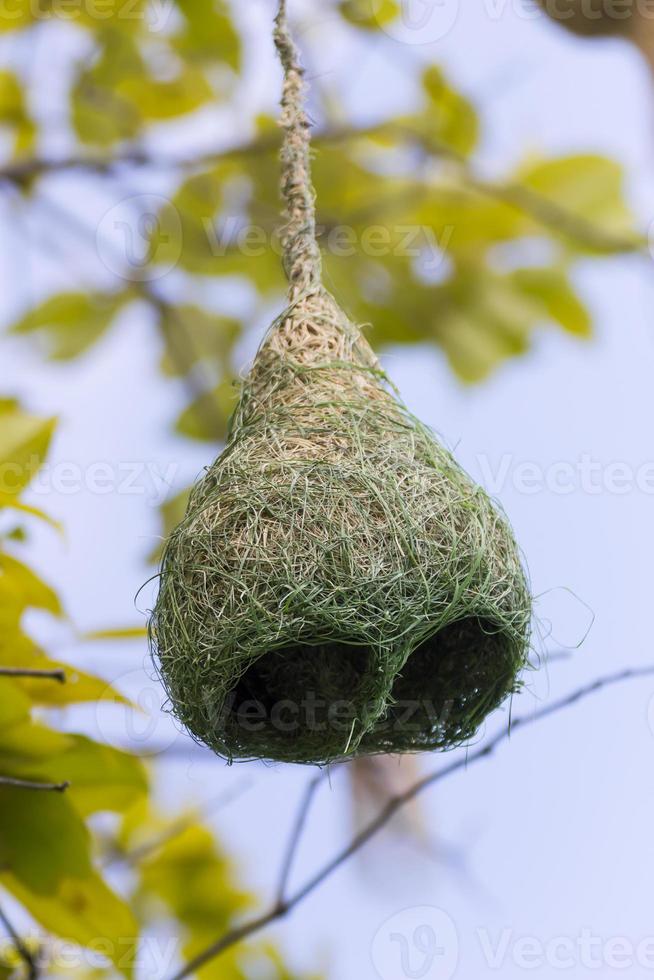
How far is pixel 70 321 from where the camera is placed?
9.61ft

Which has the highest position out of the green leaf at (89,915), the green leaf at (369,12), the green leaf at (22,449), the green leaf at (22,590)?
the green leaf at (369,12)

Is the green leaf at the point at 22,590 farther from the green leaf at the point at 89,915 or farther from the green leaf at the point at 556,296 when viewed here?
the green leaf at the point at 556,296

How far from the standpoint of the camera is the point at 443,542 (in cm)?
159

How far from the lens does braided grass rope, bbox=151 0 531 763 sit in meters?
1.53

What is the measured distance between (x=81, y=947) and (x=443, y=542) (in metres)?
0.81

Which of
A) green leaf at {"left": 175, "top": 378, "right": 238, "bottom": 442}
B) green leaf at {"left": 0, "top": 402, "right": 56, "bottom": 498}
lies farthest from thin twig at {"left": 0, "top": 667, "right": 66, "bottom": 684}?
green leaf at {"left": 175, "top": 378, "right": 238, "bottom": 442}

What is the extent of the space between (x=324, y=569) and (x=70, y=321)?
1606 mm

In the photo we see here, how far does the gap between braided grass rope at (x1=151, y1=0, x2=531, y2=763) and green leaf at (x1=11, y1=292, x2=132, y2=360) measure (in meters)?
1.17

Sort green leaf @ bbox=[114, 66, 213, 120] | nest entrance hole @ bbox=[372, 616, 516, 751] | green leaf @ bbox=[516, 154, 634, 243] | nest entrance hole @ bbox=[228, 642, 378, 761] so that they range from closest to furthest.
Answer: nest entrance hole @ bbox=[228, 642, 378, 761]
nest entrance hole @ bbox=[372, 616, 516, 751]
green leaf @ bbox=[516, 154, 634, 243]
green leaf @ bbox=[114, 66, 213, 120]

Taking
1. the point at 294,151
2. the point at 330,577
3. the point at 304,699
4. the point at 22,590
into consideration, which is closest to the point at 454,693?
the point at 304,699

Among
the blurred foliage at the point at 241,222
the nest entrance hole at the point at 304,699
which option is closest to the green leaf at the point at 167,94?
the blurred foliage at the point at 241,222

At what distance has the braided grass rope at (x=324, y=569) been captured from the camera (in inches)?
60.1

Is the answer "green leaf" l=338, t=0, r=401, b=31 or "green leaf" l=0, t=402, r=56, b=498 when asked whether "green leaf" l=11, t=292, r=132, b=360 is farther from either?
"green leaf" l=0, t=402, r=56, b=498

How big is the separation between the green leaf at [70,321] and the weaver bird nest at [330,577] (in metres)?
1.19
